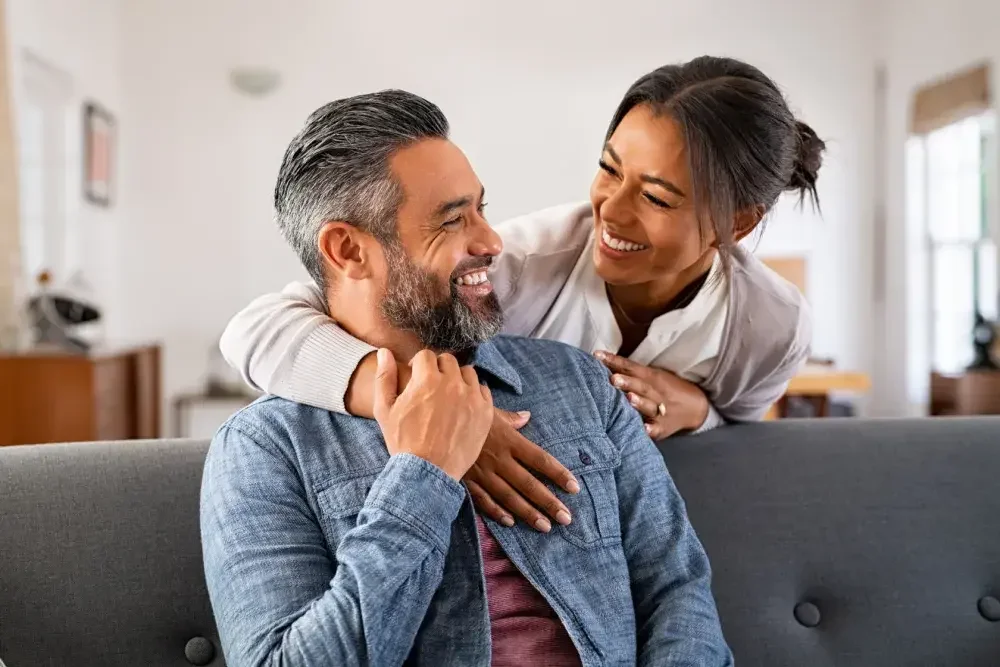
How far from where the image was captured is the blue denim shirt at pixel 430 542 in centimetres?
113

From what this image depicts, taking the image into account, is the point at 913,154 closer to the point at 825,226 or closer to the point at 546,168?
the point at 825,226

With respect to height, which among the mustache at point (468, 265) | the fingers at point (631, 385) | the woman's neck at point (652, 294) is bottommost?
the fingers at point (631, 385)

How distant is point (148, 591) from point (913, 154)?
598 centimetres

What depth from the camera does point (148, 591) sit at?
1.41 metres

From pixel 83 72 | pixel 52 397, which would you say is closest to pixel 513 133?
pixel 83 72

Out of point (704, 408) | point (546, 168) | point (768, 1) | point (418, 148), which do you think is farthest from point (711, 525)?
point (768, 1)

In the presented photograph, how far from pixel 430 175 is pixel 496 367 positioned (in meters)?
0.27

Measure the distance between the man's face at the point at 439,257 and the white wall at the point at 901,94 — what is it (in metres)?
5.20

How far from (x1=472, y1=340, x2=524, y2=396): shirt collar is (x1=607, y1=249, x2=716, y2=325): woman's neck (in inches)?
13.4

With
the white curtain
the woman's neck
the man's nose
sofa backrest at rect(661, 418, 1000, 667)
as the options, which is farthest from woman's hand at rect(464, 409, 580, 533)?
the white curtain

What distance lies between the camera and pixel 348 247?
4.67 feet

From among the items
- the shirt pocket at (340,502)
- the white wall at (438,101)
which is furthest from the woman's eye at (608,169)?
the white wall at (438,101)

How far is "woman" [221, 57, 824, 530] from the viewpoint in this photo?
4.42 ft

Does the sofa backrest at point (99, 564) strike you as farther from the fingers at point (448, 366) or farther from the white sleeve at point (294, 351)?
the fingers at point (448, 366)
